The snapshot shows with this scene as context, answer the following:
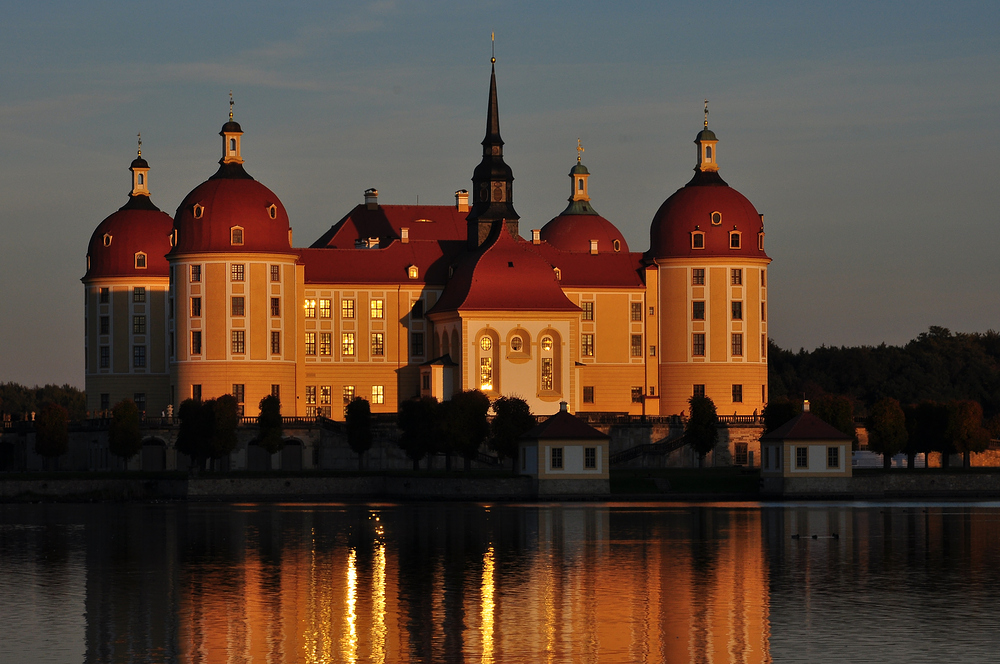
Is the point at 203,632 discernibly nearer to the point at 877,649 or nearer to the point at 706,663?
the point at 706,663

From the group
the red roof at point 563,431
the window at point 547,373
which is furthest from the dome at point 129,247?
the red roof at point 563,431

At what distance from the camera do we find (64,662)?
27766mm

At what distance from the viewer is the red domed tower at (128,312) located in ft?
367

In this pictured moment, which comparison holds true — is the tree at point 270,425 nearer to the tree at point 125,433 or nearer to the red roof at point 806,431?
the tree at point 125,433

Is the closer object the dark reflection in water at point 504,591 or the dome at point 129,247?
the dark reflection in water at point 504,591

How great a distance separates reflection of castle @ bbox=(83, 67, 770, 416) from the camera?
334ft

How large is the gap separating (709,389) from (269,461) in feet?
92.8

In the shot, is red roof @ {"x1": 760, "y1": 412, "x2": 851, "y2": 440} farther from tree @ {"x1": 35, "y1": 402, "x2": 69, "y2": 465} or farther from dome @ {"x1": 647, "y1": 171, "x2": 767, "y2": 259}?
tree @ {"x1": 35, "y1": 402, "x2": 69, "y2": 465}

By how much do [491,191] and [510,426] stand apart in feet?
93.0

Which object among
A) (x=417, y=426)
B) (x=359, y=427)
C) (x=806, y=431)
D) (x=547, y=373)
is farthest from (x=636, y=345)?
(x=806, y=431)

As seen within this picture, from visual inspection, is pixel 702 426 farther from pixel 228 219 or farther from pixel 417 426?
Answer: pixel 228 219

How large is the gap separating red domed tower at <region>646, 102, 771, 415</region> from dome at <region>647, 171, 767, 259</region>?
6 centimetres

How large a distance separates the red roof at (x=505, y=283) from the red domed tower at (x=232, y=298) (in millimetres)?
10132

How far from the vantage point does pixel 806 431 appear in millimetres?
80000
